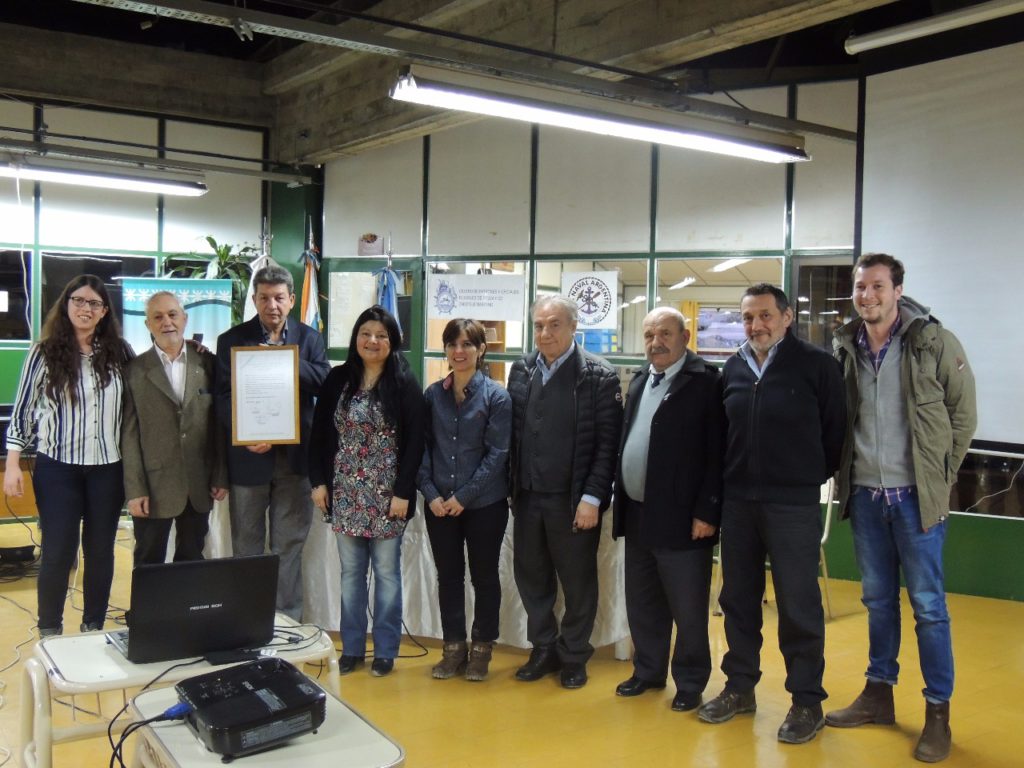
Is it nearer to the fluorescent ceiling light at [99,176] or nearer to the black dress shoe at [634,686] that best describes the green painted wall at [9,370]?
the fluorescent ceiling light at [99,176]

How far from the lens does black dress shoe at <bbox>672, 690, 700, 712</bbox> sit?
3672 millimetres

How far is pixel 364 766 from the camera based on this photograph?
1.84 meters

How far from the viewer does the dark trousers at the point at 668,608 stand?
3.64 m

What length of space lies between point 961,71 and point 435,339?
4.67 metres

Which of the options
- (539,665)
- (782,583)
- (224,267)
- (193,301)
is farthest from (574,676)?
(224,267)

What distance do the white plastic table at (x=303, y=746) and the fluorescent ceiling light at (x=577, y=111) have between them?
2.82 meters

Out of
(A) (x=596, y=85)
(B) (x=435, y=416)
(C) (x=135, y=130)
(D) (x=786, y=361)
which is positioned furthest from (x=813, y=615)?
(C) (x=135, y=130)

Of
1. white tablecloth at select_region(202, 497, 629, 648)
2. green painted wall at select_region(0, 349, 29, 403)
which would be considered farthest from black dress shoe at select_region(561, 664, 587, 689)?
green painted wall at select_region(0, 349, 29, 403)

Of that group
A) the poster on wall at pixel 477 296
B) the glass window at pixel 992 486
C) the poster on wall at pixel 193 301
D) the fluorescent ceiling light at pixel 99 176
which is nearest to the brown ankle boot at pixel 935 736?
the glass window at pixel 992 486

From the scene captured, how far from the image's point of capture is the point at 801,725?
3404 millimetres

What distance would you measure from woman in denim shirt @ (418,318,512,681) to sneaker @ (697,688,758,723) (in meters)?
0.98

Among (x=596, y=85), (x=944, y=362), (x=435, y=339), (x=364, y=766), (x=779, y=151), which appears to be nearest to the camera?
(x=364, y=766)

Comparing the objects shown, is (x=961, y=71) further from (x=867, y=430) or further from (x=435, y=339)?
→ (x=435, y=339)

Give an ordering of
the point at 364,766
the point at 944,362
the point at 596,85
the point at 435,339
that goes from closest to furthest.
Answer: the point at 364,766 < the point at 944,362 < the point at 596,85 < the point at 435,339
